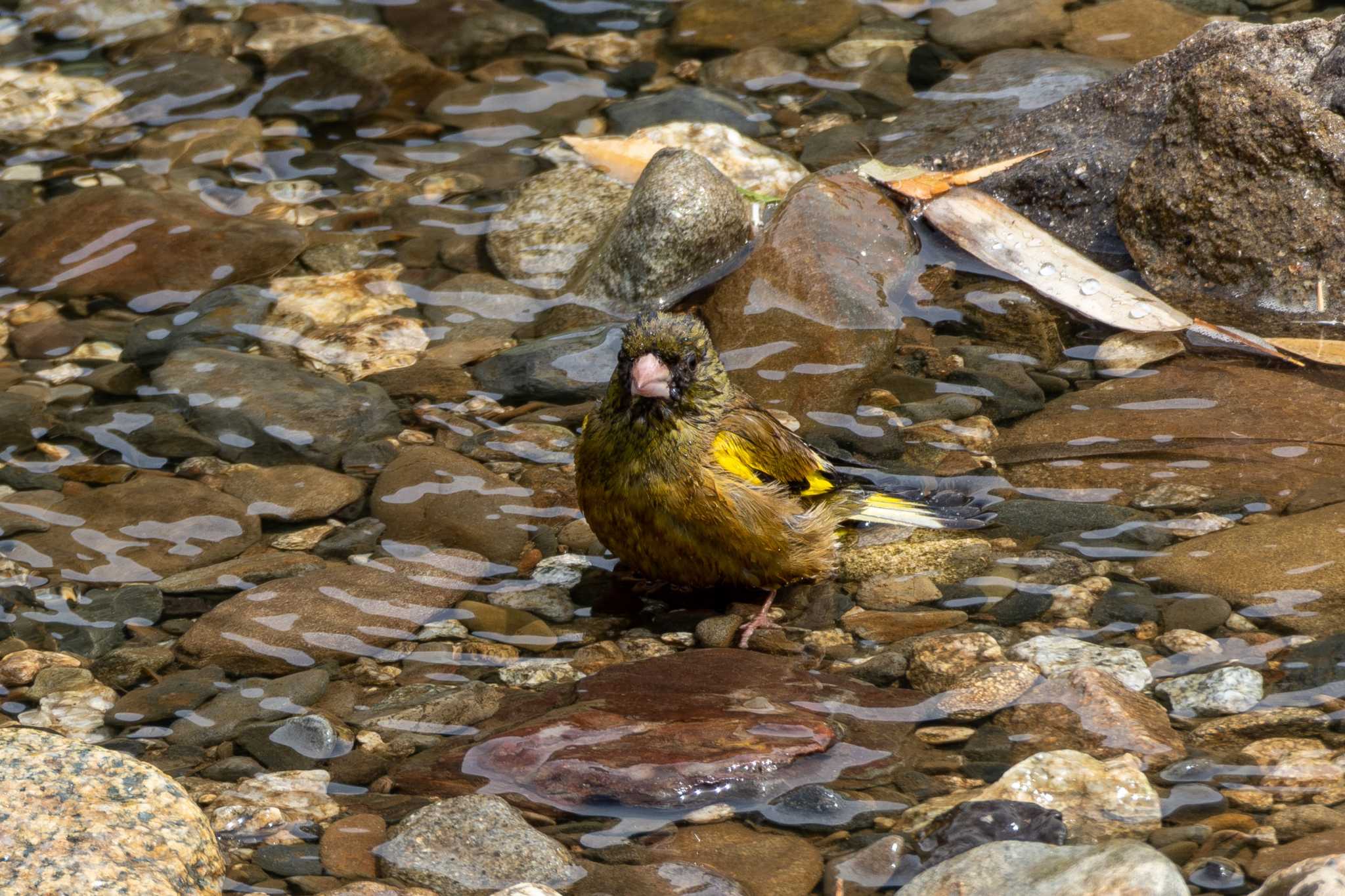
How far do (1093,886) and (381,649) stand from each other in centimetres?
291

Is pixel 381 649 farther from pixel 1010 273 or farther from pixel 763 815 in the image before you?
pixel 1010 273

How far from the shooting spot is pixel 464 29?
10.9 metres

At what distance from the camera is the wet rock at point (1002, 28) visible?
10211 mm

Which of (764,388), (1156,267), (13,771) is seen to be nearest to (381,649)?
(13,771)

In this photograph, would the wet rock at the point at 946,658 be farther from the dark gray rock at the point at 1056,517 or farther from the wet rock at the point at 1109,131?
the wet rock at the point at 1109,131

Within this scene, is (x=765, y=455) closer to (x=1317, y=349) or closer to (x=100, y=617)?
(x=100, y=617)

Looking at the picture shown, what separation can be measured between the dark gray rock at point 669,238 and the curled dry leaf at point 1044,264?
1220 millimetres

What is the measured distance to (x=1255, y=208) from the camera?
24.6 ft

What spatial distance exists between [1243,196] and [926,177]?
1801mm

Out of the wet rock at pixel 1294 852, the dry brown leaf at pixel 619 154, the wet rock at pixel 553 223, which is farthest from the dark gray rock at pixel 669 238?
the wet rock at pixel 1294 852

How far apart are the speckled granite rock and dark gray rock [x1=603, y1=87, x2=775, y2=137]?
6.26 meters

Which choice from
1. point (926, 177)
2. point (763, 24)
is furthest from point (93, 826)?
point (763, 24)

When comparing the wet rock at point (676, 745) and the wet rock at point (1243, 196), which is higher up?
the wet rock at point (1243, 196)

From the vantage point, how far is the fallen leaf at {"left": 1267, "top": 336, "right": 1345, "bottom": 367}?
22.5 feet
